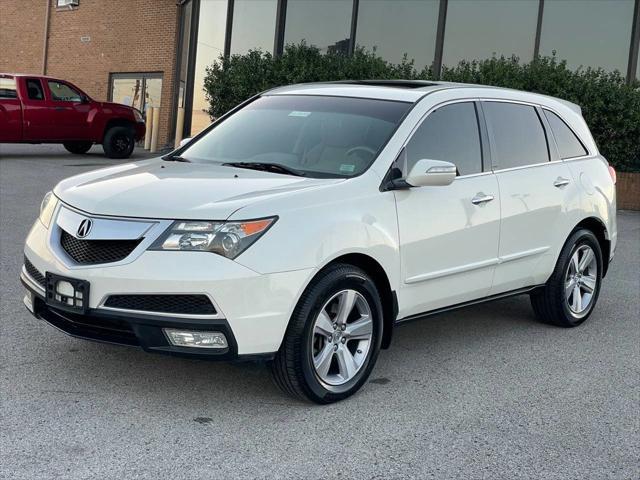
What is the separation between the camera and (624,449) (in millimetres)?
4141

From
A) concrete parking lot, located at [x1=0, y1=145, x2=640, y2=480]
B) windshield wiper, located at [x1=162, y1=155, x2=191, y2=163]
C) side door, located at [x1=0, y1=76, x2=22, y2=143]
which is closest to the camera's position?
concrete parking lot, located at [x1=0, y1=145, x2=640, y2=480]

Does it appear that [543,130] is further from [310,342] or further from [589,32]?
[589,32]

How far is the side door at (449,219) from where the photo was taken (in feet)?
16.1

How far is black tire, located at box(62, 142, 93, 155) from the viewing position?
68.3 ft

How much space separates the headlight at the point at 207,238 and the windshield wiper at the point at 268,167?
0.82m

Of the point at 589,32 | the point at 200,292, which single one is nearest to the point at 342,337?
the point at 200,292

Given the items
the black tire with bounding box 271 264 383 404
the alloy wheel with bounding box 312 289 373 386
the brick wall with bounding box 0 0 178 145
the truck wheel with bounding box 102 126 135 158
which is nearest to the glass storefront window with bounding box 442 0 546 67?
the truck wheel with bounding box 102 126 135 158

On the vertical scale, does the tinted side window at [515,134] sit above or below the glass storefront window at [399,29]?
below

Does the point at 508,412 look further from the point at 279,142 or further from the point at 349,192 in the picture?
the point at 279,142

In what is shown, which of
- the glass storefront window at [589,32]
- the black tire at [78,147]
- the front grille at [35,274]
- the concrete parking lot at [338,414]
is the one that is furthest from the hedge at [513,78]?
the front grille at [35,274]

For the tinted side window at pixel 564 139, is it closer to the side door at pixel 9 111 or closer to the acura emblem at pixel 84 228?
the acura emblem at pixel 84 228

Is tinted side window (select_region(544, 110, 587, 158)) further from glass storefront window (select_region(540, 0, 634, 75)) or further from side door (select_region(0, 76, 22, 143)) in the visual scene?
side door (select_region(0, 76, 22, 143))

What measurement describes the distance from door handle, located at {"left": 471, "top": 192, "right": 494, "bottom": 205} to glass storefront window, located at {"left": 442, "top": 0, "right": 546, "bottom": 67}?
13263 mm

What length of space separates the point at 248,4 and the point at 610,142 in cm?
1012
